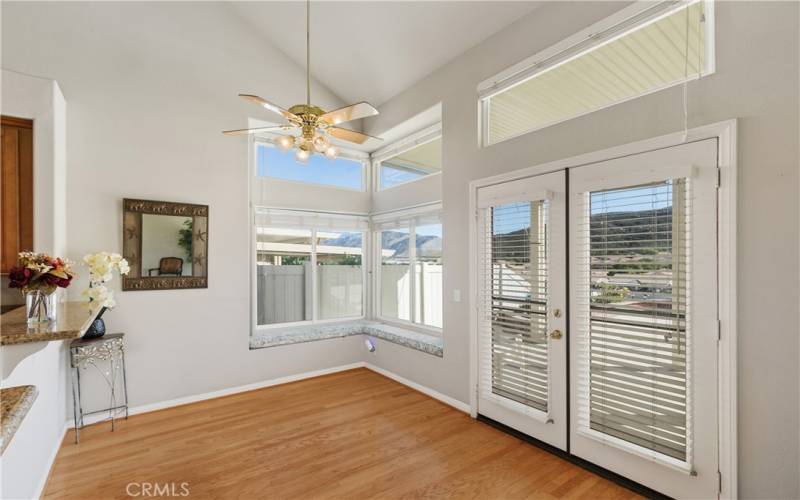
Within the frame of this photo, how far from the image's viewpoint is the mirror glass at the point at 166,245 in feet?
12.1

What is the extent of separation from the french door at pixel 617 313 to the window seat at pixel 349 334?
1.03 m

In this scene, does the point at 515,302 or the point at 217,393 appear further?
the point at 217,393

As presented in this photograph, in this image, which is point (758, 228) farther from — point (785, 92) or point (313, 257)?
point (313, 257)

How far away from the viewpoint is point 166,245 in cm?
379

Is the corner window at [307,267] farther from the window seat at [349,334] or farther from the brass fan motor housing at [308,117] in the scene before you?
the brass fan motor housing at [308,117]

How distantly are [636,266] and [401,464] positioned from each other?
2.11m

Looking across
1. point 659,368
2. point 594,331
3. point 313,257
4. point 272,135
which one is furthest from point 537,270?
point 272,135

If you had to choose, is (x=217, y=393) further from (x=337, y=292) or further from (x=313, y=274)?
(x=337, y=292)

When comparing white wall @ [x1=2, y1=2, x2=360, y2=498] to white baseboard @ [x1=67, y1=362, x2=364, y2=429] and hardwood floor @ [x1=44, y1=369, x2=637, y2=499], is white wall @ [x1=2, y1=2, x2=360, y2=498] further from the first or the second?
hardwood floor @ [x1=44, y1=369, x2=637, y2=499]

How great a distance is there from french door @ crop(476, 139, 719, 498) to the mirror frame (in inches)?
117

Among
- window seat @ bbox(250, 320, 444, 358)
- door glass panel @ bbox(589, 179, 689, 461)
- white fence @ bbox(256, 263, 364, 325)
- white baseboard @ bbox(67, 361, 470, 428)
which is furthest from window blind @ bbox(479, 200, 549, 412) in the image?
white fence @ bbox(256, 263, 364, 325)

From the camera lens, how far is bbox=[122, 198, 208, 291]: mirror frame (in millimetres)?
3594

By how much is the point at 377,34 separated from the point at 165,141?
2415 millimetres

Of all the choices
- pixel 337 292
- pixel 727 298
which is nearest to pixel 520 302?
pixel 727 298
